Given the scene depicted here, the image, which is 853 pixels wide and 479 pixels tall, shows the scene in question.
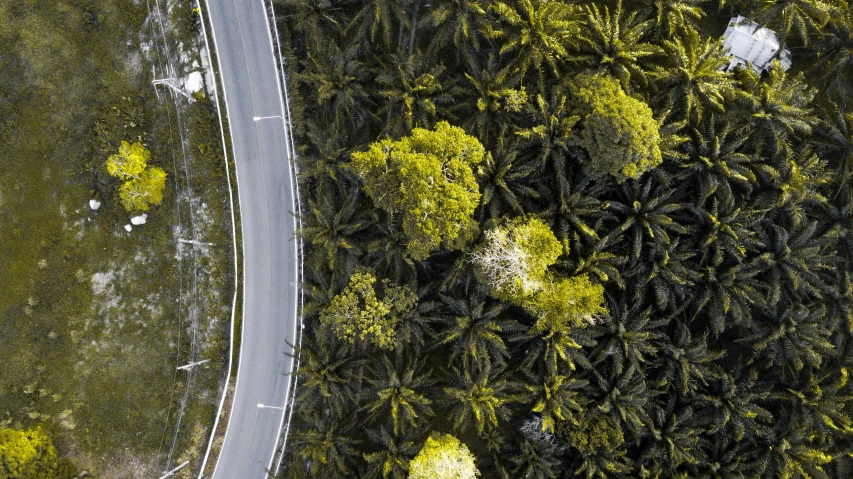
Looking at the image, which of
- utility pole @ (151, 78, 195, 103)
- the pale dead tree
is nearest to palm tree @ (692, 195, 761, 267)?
the pale dead tree

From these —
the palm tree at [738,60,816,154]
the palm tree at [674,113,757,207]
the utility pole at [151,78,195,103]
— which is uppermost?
the palm tree at [738,60,816,154]

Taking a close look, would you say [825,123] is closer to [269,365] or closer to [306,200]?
[306,200]

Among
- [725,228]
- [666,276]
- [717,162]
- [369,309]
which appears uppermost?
[717,162]

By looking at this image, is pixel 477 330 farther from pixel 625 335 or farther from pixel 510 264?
pixel 625 335

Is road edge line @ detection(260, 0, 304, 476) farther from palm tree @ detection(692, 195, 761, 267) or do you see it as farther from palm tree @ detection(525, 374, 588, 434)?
palm tree @ detection(692, 195, 761, 267)

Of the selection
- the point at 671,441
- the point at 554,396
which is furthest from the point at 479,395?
the point at 671,441
